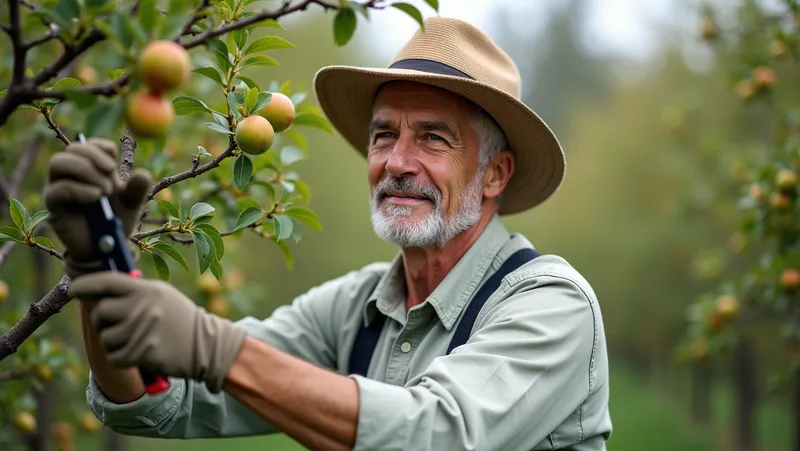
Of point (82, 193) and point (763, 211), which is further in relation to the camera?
point (763, 211)

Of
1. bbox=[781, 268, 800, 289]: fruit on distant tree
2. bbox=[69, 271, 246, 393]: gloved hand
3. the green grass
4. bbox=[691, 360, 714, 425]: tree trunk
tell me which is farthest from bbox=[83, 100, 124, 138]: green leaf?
bbox=[691, 360, 714, 425]: tree trunk

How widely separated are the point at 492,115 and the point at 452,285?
1.94 ft

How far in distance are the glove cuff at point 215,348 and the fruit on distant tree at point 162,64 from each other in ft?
1.43

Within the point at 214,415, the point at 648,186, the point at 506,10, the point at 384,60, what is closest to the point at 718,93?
the point at 648,186

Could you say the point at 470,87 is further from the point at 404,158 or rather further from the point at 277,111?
the point at 277,111

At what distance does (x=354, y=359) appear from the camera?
8.93ft

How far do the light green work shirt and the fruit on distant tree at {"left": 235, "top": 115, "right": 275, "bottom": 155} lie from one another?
22.7 inches

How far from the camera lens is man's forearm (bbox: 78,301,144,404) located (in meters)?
1.77

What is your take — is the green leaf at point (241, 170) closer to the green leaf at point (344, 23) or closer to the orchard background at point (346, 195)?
the orchard background at point (346, 195)

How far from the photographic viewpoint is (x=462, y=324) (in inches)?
94.1

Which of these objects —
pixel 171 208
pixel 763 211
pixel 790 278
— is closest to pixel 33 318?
pixel 171 208

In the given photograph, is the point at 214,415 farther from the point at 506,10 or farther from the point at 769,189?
the point at 506,10

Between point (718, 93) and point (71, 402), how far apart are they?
6859 mm

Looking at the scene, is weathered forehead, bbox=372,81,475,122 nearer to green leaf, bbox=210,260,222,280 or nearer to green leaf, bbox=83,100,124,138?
green leaf, bbox=210,260,222,280
